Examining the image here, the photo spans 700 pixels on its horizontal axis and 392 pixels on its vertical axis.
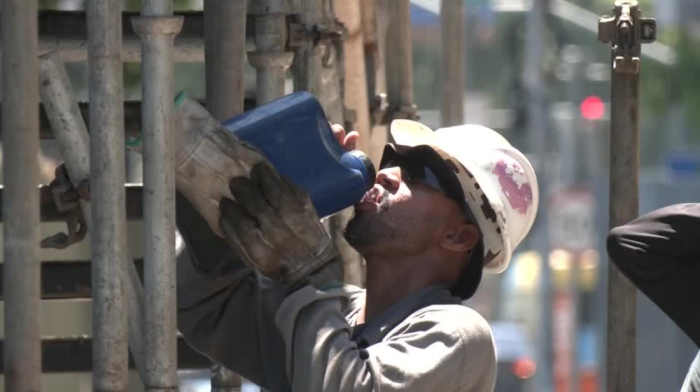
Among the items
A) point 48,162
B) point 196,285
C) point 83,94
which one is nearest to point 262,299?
point 196,285

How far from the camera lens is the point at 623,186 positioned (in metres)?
4.33

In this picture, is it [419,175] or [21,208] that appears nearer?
[21,208]

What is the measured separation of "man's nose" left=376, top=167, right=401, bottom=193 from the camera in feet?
12.9

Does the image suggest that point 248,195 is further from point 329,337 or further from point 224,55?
point 224,55

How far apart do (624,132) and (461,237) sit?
1.96ft

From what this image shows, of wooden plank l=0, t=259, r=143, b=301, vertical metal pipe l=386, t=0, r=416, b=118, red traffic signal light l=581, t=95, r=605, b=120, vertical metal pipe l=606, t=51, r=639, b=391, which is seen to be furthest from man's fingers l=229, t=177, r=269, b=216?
red traffic signal light l=581, t=95, r=605, b=120

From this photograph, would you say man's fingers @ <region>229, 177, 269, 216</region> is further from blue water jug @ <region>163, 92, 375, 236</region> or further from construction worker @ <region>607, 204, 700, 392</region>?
construction worker @ <region>607, 204, 700, 392</region>

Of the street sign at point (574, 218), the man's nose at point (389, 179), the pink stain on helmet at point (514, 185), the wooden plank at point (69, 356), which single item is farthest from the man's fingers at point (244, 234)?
the street sign at point (574, 218)

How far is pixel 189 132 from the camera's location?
3484 mm

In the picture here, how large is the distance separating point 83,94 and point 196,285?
1165 cm

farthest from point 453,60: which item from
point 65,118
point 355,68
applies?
point 65,118

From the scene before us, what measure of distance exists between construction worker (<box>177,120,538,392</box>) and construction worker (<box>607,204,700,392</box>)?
0.25m

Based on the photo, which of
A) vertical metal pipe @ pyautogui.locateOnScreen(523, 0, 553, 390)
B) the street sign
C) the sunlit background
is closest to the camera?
the sunlit background

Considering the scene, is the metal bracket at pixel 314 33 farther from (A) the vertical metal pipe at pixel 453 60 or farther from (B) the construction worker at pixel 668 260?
(A) the vertical metal pipe at pixel 453 60
